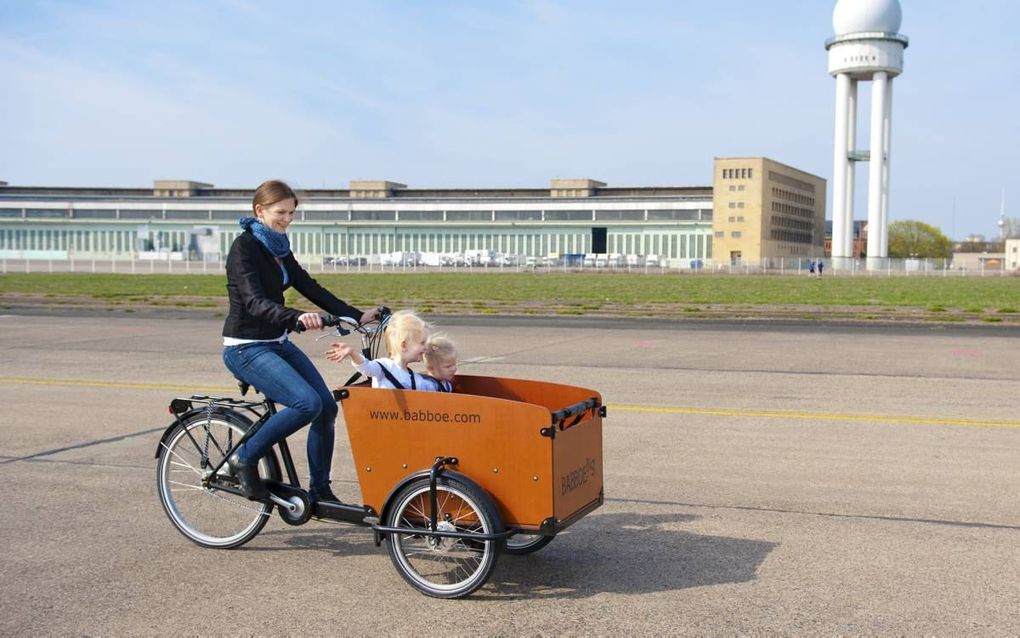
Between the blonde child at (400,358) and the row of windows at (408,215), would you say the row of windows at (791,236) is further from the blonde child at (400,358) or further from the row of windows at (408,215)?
the blonde child at (400,358)

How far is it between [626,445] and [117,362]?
9254mm

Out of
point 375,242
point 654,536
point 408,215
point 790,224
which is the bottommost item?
point 654,536

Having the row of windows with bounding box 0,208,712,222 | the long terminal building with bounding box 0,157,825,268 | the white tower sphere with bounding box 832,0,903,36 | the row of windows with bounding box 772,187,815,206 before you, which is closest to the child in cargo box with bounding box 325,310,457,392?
the white tower sphere with bounding box 832,0,903,36

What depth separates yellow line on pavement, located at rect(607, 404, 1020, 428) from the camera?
998 centimetres

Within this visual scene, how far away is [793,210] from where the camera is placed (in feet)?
452

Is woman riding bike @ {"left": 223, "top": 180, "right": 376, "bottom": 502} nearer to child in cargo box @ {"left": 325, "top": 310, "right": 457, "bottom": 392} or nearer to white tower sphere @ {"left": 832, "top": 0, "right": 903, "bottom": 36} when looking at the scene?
child in cargo box @ {"left": 325, "top": 310, "right": 457, "bottom": 392}

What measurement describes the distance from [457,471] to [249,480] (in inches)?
51.0

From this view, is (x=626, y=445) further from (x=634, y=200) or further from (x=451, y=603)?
(x=634, y=200)

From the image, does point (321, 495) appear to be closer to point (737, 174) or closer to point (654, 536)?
point (654, 536)

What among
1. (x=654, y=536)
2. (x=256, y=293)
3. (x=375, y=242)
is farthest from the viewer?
(x=375, y=242)

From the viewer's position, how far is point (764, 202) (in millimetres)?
122688

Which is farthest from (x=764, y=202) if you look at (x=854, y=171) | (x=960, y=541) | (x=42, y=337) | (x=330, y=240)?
(x=960, y=541)

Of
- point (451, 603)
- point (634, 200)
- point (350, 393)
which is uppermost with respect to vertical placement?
point (634, 200)

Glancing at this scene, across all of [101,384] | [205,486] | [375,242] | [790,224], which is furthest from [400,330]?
[790,224]
